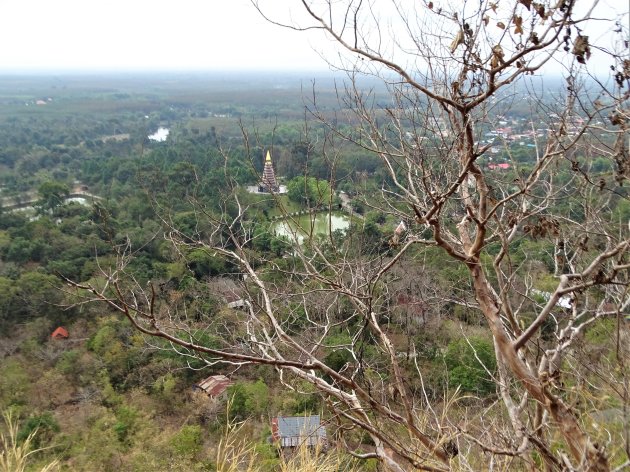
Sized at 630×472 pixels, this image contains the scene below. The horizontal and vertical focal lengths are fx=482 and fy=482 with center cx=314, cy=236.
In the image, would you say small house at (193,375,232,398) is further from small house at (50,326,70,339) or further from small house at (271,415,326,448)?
small house at (50,326,70,339)

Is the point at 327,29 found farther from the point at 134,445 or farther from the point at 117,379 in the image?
the point at 117,379

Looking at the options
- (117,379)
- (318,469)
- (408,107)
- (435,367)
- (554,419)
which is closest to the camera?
(554,419)

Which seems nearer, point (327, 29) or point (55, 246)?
point (327, 29)

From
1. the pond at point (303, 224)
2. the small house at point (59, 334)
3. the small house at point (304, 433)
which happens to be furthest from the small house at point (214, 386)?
the pond at point (303, 224)

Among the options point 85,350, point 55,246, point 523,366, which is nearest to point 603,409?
point 523,366

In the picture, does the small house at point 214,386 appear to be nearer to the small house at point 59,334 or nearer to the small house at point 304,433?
the small house at point 304,433
